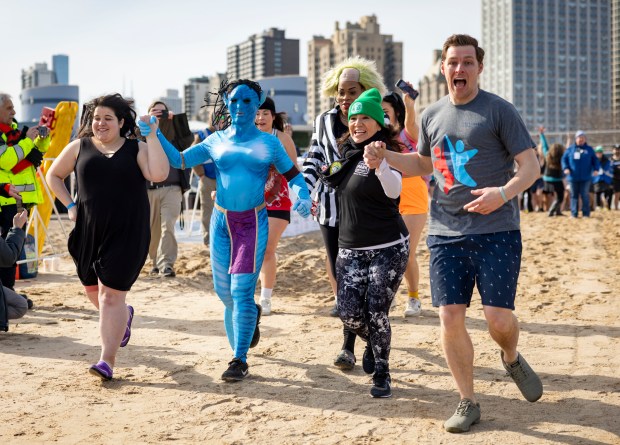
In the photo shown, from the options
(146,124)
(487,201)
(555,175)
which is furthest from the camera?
(555,175)

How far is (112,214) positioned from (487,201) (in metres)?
2.50

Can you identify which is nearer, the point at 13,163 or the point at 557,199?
the point at 13,163

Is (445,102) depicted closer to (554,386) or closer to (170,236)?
(554,386)

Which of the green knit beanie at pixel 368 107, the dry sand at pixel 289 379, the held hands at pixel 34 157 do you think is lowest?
the dry sand at pixel 289 379

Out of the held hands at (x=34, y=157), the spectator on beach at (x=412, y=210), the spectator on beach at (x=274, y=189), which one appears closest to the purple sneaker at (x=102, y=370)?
the spectator on beach at (x=274, y=189)

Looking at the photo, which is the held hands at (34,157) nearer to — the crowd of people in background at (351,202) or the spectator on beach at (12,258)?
the spectator on beach at (12,258)

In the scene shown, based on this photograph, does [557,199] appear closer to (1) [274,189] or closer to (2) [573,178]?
(2) [573,178]

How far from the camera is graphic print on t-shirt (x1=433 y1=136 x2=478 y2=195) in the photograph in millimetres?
4195

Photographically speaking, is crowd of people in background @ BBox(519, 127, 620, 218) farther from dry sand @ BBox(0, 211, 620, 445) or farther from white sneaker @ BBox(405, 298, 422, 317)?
white sneaker @ BBox(405, 298, 422, 317)

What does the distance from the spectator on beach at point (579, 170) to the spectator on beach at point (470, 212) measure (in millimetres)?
14976

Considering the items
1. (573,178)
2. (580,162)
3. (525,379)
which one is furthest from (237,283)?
(580,162)

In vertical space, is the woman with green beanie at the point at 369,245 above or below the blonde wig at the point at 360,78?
below

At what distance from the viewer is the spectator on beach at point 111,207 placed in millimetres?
5195

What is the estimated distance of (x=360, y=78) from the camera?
597 cm
